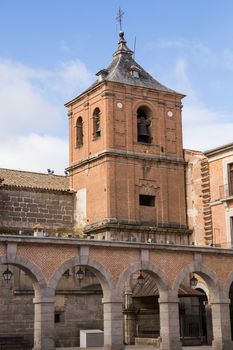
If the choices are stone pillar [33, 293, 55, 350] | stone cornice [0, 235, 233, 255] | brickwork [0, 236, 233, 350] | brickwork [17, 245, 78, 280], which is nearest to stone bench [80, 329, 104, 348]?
brickwork [0, 236, 233, 350]

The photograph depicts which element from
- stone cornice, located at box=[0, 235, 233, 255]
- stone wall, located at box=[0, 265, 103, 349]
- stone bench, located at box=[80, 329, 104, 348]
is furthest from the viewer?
stone bench, located at box=[80, 329, 104, 348]

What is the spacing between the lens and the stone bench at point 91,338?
29.2 meters

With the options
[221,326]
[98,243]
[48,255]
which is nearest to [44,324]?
[48,255]

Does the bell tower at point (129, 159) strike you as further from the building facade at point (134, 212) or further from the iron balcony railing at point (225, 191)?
the iron balcony railing at point (225, 191)

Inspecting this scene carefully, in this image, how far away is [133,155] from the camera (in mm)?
33594

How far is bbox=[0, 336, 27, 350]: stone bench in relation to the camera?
89.9 ft

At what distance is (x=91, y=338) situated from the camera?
2934 cm

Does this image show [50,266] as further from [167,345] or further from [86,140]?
[86,140]

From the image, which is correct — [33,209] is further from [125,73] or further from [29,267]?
[29,267]

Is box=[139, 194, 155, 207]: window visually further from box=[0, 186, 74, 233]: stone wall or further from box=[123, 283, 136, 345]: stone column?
box=[123, 283, 136, 345]: stone column

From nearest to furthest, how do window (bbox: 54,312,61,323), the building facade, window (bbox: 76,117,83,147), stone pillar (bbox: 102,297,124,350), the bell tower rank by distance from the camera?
stone pillar (bbox: 102,297,124,350)
the building facade
window (bbox: 54,312,61,323)
the bell tower
window (bbox: 76,117,83,147)

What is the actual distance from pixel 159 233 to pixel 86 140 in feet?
22.5

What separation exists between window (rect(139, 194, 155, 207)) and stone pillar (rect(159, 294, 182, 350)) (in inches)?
337

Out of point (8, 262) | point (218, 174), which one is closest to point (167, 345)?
point (8, 262)
